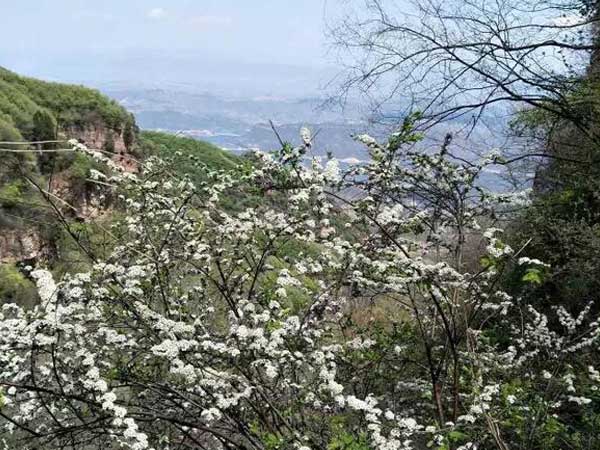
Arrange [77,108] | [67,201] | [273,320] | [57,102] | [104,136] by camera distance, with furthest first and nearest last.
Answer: [104,136], [77,108], [57,102], [67,201], [273,320]

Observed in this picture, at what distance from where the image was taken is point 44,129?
19.9m

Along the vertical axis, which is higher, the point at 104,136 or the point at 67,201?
the point at 67,201

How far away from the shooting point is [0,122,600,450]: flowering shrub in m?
3.61

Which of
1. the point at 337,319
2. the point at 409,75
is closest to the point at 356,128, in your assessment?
the point at 409,75

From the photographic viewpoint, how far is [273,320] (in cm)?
398

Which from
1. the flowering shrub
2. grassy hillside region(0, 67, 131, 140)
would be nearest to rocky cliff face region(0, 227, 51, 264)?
grassy hillside region(0, 67, 131, 140)

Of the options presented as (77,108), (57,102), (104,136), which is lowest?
(104,136)

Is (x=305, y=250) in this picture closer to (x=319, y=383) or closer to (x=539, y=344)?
(x=319, y=383)

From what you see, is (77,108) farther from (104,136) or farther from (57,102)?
(104,136)

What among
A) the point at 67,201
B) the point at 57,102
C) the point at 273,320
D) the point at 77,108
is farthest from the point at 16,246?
the point at 273,320

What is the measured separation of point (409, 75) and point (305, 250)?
6.04 ft

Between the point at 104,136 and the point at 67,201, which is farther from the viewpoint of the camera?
the point at 104,136

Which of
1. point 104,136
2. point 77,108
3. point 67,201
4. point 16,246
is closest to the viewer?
point 67,201

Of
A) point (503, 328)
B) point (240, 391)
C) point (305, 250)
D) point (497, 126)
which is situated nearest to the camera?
point (240, 391)
